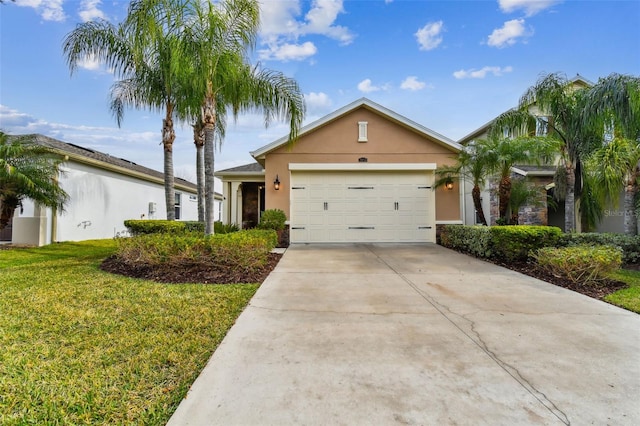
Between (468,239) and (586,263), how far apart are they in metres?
3.37

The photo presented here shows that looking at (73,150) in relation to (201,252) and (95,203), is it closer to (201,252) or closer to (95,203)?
(95,203)

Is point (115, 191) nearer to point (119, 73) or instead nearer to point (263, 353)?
point (119, 73)

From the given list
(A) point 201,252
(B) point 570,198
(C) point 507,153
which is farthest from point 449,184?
(A) point 201,252

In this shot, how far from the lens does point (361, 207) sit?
10594mm

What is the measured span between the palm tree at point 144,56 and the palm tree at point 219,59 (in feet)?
1.29

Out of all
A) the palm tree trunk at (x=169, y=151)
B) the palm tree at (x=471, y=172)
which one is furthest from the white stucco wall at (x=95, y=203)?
the palm tree at (x=471, y=172)

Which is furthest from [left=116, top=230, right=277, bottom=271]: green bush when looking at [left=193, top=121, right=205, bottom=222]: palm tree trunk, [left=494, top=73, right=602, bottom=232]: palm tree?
[left=494, top=73, right=602, bottom=232]: palm tree

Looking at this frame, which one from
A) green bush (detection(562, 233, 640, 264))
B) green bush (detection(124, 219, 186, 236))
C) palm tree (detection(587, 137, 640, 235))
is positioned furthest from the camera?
green bush (detection(124, 219, 186, 236))

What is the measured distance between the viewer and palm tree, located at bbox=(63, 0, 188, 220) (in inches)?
254

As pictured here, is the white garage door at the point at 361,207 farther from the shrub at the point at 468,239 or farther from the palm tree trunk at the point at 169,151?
the palm tree trunk at the point at 169,151

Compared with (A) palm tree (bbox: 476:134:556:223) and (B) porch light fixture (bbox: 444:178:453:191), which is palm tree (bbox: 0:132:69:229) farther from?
(A) palm tree (bbox: 476:134:556:223)

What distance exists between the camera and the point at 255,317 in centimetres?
371

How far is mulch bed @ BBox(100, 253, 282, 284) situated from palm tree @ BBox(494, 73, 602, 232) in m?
8.86

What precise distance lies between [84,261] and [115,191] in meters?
7.59
